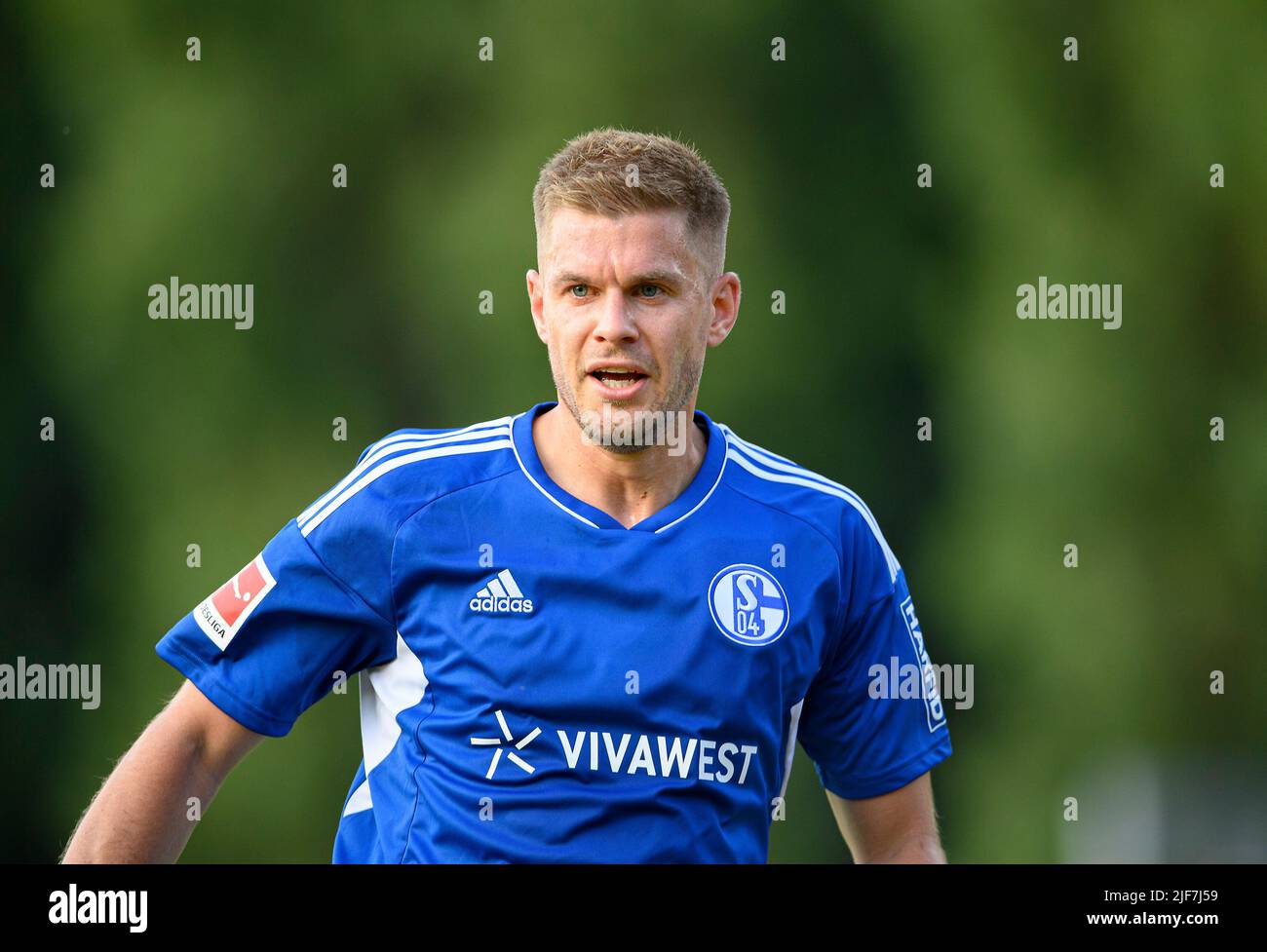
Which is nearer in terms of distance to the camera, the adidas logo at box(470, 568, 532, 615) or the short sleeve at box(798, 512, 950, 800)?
the adidas logo at box(470, 568, 532, 615)

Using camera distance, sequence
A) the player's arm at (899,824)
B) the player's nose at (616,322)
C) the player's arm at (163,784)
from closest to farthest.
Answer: the player's arm at (163,784), the player's nose at (616,322), the player's arm at (899,824)

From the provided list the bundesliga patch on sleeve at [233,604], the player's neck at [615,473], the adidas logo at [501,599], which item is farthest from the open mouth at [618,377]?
the bundesliga patch on sleeve at [233,604]

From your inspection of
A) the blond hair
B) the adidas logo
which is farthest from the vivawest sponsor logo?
the blond hair

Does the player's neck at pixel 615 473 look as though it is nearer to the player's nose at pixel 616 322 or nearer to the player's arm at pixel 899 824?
the player's nose at pixel 616 322

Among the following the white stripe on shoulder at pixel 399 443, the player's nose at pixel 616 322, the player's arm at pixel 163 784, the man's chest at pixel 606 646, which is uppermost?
the player's nose at pixel 616 322

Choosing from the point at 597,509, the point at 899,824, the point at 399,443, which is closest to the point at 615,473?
the point at 597,509

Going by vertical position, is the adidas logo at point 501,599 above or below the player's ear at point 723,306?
below

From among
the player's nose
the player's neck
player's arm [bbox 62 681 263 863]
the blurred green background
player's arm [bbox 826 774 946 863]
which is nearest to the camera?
player's arm [bbox 62 681 263 863]

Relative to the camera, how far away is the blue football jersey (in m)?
2.18

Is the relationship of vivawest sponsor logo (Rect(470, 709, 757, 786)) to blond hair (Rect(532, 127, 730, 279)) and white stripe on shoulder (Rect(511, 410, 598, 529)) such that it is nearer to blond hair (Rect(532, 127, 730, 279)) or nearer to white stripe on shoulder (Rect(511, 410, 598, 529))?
white stripe on shoulder (Rect(511, 410, 598, 529))

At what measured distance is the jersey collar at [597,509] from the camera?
91.7 inches

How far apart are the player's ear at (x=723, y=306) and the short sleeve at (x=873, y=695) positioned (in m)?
0.42

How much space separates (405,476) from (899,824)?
3.43 feet

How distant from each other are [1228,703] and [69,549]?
4.50 meters
